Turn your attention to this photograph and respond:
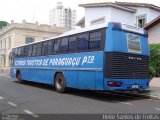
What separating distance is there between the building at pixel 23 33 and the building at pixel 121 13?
25.3 metres

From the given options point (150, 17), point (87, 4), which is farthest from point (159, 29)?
point (87, 4)

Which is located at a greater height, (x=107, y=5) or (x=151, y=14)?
(x=107, y=5)

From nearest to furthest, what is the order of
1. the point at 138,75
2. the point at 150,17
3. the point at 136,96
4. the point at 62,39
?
the point at 138,75, the point at 136,96, the point at 62,39, the point at 150,17

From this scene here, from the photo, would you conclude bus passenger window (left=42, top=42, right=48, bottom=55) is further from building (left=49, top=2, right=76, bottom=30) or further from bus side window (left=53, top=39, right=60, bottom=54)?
building (left=49, top=2, right=76, bottom=30)

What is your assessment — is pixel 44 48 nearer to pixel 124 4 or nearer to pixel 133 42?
pixel 133 42

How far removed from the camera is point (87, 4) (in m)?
30.6

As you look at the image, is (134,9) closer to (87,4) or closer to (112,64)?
(87,4)

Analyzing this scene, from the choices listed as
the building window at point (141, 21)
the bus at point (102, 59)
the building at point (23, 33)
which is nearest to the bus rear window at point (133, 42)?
the bus at point (102, 59)

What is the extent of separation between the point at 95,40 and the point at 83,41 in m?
1.03

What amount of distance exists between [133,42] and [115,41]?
4.09 ft

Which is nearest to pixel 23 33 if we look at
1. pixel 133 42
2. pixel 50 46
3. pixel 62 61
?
pixel 50 46

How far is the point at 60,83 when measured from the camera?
634 inches

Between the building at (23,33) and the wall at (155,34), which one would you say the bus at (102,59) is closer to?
the wall at (155,34)

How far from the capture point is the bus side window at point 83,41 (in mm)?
13805
